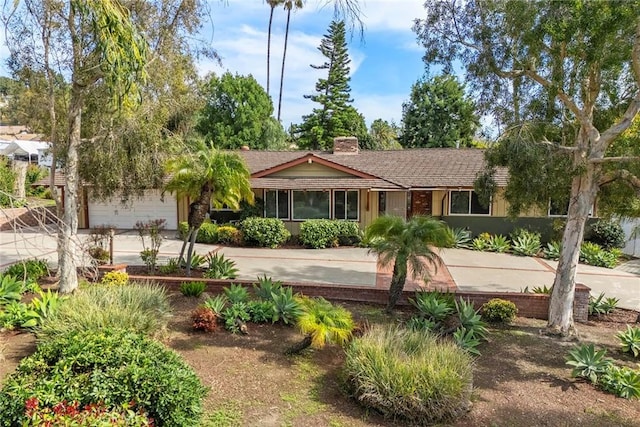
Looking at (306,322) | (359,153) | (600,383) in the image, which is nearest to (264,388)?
(306,322)

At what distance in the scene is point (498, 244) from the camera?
16516 millimetres

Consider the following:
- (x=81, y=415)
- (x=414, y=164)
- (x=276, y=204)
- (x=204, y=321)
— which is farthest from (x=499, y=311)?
(x=414, y=164)

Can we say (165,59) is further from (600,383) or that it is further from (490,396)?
(600,383)

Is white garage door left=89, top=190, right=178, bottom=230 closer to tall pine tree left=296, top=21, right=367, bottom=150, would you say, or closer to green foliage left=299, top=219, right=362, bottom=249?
green foliage left=299, top=219, right=362, bottom=249

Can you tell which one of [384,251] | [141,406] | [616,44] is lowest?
[141,406]

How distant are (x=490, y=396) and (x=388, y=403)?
1851mm

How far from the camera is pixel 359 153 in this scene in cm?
2316

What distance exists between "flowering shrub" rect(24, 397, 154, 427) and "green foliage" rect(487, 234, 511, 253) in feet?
50.7

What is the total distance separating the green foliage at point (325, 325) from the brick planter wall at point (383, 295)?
3010 millimetres

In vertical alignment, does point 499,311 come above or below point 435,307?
below

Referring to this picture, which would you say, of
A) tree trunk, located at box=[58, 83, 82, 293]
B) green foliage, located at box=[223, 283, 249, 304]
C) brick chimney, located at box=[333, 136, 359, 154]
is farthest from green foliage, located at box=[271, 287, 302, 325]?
brick chimney, located at box=[333, 136, 359, 154]

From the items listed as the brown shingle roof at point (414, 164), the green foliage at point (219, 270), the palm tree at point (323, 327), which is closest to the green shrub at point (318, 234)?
the brown shingle roof at point (414, 164)

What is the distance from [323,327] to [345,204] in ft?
42.0

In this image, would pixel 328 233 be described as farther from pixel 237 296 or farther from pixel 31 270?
pixel 31 270
